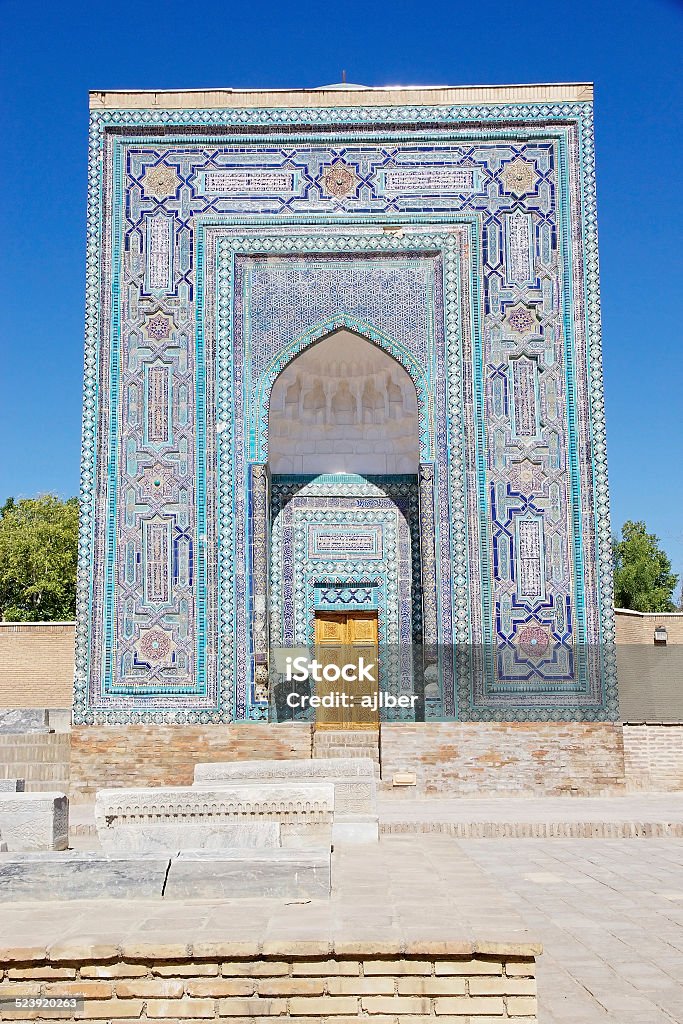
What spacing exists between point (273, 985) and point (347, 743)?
7983mm

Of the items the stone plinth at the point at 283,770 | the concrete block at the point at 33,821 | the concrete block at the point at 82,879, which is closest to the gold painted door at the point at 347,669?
the stone plinth at the point at 283,770

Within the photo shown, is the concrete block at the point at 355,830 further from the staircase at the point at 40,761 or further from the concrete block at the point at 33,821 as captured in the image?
the staircase at the point at 40,761

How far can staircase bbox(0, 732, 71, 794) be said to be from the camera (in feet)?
31.2

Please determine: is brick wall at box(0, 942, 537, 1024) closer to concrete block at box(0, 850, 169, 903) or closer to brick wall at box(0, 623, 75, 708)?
concrete block at box(0, 850, 169, 903)

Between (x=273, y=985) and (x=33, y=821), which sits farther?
(x=33, y=821)

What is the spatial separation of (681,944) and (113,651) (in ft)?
21.1

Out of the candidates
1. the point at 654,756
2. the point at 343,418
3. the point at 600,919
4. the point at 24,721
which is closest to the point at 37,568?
the point at 24,721

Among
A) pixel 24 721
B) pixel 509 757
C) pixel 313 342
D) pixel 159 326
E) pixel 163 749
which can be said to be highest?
pixel 159 326

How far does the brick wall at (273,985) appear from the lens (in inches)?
96.8

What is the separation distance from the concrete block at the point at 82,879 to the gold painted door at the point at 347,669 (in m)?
7.48

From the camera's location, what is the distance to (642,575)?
22922mm

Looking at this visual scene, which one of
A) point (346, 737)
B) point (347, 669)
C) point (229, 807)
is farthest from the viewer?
point (347, 669)

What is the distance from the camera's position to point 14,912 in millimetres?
2910

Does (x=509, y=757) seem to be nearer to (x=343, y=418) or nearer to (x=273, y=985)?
(x=343, y=418)
